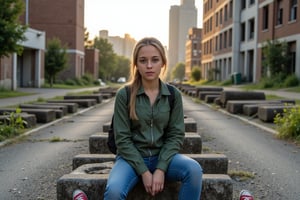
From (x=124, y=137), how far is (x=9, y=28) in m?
18.6

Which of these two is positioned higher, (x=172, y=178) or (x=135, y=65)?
(x=135, y=65)

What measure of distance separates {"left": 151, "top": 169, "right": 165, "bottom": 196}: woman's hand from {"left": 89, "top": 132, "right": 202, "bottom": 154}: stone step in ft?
7.04

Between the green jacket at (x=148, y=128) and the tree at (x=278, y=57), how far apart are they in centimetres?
2968

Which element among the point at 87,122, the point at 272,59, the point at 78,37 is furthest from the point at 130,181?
the point at 78,37

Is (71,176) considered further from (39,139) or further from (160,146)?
(39,139)

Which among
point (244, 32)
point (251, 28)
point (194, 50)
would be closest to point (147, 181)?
point (251, 28)

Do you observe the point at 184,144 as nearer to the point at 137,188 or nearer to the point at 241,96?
the point at 137,188

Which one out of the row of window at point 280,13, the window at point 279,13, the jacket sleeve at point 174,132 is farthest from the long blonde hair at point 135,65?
the window at point 279,13

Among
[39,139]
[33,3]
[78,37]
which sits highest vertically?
[33,3]

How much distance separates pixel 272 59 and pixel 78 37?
1315 inches

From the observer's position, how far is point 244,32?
50500 millimetres

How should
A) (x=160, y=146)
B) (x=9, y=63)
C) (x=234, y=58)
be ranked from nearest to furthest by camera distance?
(x=160, y=146), (x=9, y=63), (x=234, y=58)

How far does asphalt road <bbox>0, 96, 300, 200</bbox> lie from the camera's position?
4.97 m

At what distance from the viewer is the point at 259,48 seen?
137 ft
